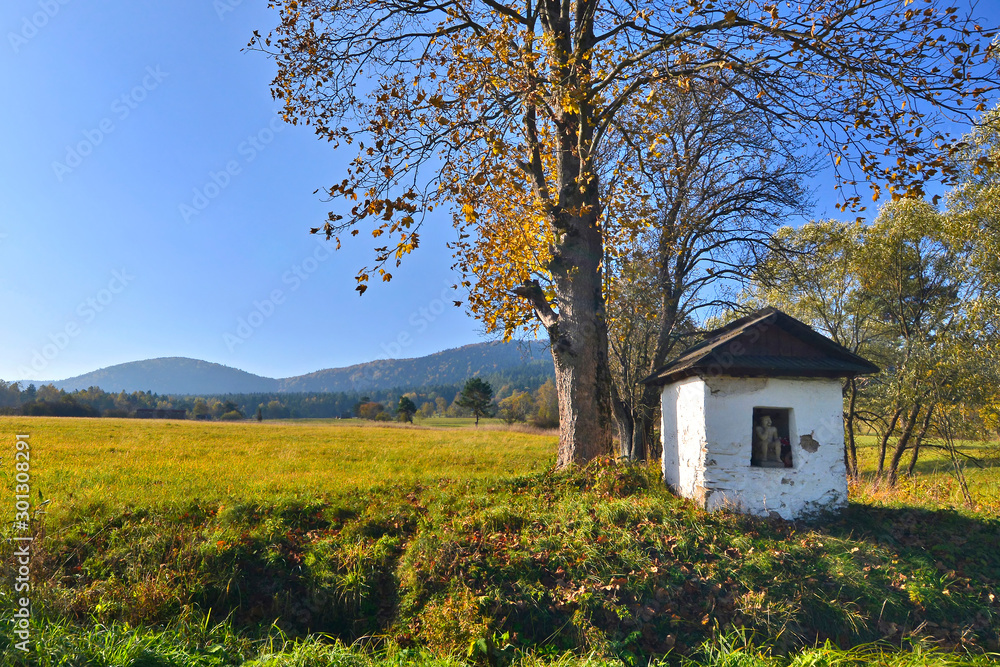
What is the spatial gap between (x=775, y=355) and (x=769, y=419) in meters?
1.13

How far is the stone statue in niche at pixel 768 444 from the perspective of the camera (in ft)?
26.5

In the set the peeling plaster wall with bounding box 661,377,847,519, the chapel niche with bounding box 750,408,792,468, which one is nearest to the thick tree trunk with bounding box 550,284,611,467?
the peeling plaster wall with bounding box 661,377,847,519

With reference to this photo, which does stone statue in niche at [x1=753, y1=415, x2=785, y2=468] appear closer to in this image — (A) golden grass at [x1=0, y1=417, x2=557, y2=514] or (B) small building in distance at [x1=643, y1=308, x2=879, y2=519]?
(B) small building in distance at [x1=643, y1=308, x2=879, y2=519]

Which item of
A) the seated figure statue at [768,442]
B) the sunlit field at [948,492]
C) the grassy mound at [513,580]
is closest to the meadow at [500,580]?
the grassy mound at [513,580]

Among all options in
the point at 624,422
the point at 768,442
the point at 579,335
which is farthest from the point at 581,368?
the point at 624,422

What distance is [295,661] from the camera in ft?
13.5

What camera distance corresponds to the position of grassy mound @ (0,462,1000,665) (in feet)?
16.3

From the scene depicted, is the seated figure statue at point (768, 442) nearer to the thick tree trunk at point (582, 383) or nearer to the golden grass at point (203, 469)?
the thick tree trunk at point (582, 383)

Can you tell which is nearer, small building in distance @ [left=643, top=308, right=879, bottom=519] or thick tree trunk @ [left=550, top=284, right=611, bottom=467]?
small building in distance @ [left=643, top=308, right=879, bottom=519]

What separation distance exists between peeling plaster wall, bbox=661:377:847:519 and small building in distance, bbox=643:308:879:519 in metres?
0.01

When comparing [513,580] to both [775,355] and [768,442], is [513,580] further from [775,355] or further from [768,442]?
[775,355]

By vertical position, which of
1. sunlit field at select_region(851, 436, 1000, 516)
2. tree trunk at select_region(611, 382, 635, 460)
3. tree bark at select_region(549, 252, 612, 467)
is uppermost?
tree bark at select_region(549, 252, 612, 467)

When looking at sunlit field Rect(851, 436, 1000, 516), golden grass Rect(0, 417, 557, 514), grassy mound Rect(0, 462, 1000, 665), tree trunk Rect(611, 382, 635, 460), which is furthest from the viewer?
tree trunk Rect(611, 382, 635, 460)

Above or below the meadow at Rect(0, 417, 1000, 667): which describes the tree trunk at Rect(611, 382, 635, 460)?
above
